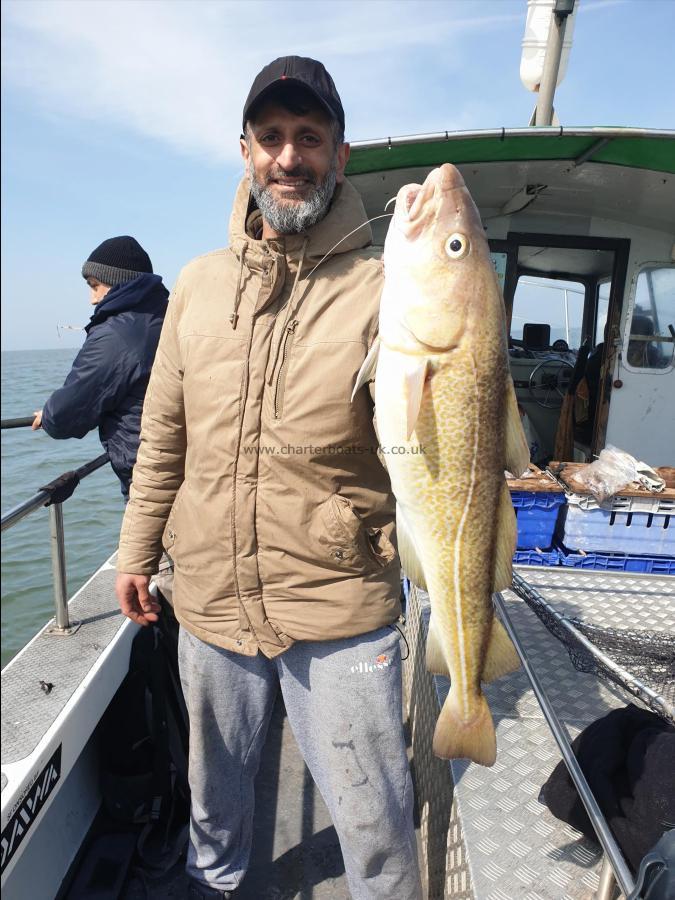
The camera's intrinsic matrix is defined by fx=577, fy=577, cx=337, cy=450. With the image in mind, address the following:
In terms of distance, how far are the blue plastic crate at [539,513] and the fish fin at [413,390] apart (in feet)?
12.9

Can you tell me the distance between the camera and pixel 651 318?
650cm

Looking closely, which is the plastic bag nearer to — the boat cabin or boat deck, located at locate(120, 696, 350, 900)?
the boat cabin

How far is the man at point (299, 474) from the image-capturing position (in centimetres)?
186

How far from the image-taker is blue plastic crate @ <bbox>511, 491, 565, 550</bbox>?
5.20 m

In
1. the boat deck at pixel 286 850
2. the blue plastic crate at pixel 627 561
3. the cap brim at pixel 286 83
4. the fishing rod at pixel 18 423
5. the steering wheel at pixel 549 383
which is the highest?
the cap brim at pixel 286 83

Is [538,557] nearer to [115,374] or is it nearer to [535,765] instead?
[535,765]

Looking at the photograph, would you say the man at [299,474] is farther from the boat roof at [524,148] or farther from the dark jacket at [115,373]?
the boat roof at [524,148]

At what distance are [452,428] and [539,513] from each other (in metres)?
3.97

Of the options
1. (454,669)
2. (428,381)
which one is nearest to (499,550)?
(454,669)

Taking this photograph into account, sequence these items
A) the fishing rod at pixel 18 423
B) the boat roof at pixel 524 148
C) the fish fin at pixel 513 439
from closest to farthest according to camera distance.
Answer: the fish fin at pixel 513 439 < the fishing rod at pixel 18 423 < the boat roof at pixel 524 148

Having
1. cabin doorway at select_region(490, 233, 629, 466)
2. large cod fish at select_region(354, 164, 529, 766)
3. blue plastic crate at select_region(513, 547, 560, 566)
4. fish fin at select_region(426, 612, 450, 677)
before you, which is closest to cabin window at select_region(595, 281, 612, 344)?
cabin doorway at select_region(490, 233, 629, 466)

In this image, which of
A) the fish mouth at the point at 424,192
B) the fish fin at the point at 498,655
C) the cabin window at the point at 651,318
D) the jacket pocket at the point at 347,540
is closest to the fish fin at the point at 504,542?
the fish fin at the point at 498,655

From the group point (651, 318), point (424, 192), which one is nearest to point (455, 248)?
point (424, 192)

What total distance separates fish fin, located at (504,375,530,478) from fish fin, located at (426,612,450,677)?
1.76 ft
